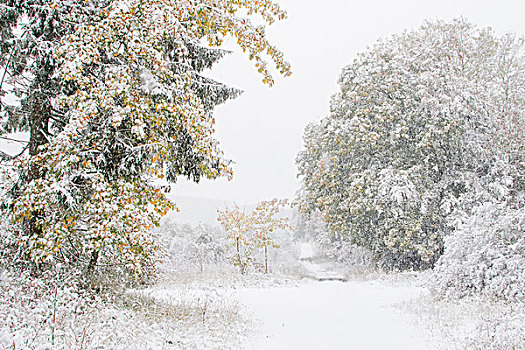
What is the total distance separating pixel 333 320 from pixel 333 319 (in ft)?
0.32

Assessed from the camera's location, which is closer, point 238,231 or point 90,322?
point 90,322

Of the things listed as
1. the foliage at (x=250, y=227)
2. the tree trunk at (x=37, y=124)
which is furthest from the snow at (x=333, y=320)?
the foliage at (x=250, y=227)

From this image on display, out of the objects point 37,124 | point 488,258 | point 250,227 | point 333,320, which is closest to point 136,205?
point 37,124

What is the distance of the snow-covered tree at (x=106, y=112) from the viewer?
16.5ft

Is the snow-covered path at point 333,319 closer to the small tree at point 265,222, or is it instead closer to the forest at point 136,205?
the forest at point 136,205

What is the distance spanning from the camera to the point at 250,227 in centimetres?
1669

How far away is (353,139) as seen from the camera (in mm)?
16109

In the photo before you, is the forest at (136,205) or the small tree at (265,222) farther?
the small tree at (265,222)

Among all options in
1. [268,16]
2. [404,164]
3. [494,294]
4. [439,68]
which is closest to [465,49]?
[439,68]

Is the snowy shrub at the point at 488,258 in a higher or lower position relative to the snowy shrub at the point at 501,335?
higher

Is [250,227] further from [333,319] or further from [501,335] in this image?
[501,335]

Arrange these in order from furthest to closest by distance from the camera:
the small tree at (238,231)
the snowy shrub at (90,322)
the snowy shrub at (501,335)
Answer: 1. the small tree at (238,231)
2. the snowy shrub at (501,335)
3. the snowy shrub at (90,322)

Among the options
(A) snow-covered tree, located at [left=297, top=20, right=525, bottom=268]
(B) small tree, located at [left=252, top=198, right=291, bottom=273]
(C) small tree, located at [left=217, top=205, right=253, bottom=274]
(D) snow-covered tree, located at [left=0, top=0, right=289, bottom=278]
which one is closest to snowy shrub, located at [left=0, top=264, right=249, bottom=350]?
(D) snow-covered tree, located at [left=0, top=0, right=289, bottom=278]

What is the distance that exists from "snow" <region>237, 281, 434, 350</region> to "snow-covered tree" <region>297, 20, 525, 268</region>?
471 centimetres
